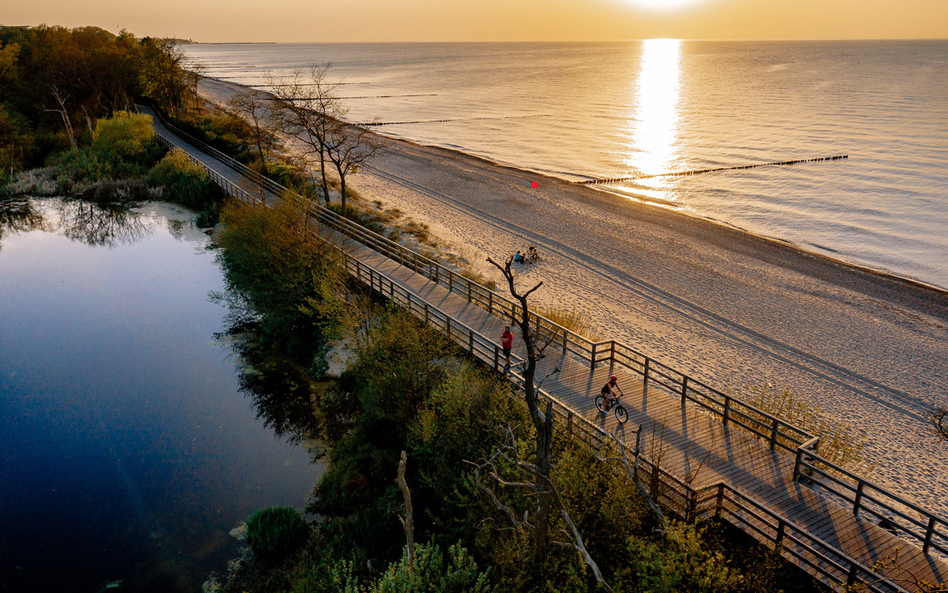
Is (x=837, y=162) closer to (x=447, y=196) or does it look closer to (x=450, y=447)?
(x=447, y=196)

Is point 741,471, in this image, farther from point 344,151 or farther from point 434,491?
point 344,151

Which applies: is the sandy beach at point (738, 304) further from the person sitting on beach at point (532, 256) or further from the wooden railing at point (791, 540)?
the wooden railing at point (791, 540)

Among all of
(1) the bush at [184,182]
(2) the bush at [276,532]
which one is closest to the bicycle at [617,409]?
(2) the bush at [276,532]

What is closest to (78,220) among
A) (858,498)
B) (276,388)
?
(276,388)

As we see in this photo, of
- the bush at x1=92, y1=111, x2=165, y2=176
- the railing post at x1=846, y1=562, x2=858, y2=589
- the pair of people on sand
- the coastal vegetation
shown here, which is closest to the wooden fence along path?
the railing post at x1=846, y1=562, x2=858, y2=589

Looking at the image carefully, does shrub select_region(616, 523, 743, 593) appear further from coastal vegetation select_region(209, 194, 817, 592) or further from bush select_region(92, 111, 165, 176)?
bush select_region(92, 111, 165, 176)

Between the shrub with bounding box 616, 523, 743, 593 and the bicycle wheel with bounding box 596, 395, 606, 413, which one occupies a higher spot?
the shrub with bounding box 616, 523, 743, 593

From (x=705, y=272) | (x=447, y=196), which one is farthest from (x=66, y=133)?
(x=705, y=272)
